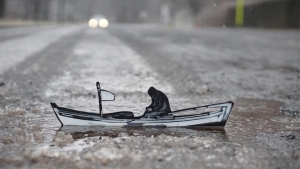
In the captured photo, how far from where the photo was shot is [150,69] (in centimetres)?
1052

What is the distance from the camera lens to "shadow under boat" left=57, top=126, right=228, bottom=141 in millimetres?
4684

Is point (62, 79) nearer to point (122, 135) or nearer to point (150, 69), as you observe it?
point (150, 69)

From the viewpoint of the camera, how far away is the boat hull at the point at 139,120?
4.93 m

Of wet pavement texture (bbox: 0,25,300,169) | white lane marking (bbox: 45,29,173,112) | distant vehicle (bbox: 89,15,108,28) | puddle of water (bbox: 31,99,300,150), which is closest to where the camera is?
wet pavement texture (bbox: 0,25,300,169)

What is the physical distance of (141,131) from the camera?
15.9ft

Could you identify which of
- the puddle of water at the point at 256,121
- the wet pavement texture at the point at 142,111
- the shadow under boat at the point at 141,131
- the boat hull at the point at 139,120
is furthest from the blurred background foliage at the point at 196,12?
the shadow under boat at the point at 141,131

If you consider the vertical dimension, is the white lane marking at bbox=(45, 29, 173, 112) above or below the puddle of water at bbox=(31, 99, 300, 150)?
above

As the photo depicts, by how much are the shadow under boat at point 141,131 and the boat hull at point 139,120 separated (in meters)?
0.04

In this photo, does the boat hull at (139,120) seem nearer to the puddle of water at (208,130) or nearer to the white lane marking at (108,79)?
the puddle of water at (208,130)

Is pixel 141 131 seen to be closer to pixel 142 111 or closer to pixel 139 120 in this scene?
pixel 139 120

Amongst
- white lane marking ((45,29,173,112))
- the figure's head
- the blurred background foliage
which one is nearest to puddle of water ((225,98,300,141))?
the figure's head

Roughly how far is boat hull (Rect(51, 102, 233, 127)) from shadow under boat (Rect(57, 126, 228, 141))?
4 centimetres

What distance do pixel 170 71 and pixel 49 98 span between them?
3843 mm

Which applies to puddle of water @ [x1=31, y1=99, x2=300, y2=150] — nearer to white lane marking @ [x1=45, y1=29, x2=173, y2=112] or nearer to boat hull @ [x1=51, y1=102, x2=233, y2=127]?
boat hull @ [x1=51, y1=102, x2=233, y2=127]
